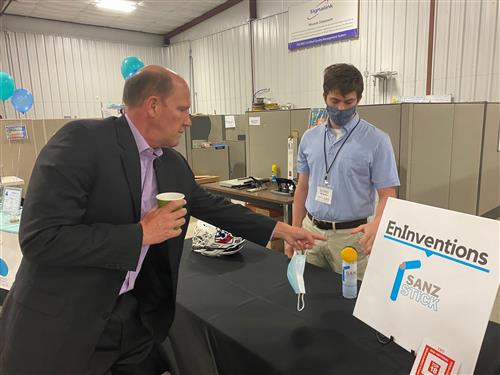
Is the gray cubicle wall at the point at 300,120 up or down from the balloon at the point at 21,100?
down

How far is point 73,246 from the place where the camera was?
89cm

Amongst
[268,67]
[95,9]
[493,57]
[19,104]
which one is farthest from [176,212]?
[95,9]

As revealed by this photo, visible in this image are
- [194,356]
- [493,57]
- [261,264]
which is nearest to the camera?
[194,356]

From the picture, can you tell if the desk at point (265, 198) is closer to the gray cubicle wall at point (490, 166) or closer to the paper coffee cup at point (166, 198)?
the paper coffee cup at point (166, 198)

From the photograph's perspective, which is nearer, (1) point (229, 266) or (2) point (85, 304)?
(2) point (85, 304)

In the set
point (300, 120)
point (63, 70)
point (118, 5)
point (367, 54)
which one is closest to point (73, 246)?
point (300, 120)

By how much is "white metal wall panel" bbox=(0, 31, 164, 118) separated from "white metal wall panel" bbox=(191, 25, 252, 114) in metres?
1.76

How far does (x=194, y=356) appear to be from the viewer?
1288 millimetres

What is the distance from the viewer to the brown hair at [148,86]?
105 centimetres

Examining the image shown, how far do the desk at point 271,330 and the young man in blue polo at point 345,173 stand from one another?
0.92 ft

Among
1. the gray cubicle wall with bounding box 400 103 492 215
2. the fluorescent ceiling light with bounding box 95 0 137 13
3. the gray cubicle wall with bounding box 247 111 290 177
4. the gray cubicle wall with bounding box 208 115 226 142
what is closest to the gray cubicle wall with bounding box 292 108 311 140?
the gray cubicle wall with bounding box 247 111 290 177

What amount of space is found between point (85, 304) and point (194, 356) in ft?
1.56

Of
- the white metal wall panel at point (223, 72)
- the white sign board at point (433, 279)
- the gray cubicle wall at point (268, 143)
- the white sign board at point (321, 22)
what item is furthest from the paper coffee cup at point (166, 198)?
the white metal wall panel at point (223, 72)

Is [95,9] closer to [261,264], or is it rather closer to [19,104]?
[19,104]
